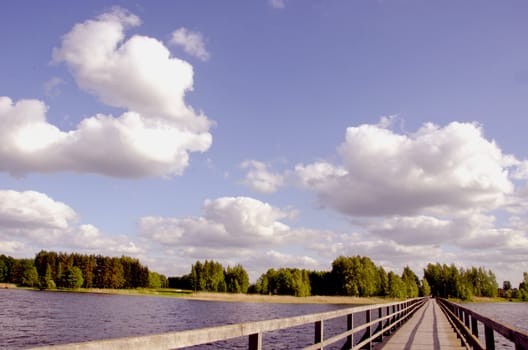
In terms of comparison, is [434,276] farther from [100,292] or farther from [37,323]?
[37,323]

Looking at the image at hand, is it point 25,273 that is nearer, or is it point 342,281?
point 342,281

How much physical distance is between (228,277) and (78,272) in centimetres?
4754

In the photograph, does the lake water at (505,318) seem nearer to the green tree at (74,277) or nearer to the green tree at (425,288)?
the green tree at (425,288)

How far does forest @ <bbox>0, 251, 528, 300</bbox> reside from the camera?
12456cm

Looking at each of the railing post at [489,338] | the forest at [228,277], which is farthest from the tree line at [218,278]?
the railing post at [489,338]

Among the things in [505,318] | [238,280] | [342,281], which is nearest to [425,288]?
[342,281]

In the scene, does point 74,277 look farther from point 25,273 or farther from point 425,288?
point 425,288

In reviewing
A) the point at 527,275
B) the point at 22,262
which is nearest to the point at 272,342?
the point at 22,262

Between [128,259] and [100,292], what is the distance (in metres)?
23.4

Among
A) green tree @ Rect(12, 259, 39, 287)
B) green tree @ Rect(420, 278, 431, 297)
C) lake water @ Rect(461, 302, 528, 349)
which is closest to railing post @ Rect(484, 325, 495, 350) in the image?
lake water @ Rect(461, 302, 528, 349)

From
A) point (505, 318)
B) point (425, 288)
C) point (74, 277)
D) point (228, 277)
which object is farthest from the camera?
point (425, 288)

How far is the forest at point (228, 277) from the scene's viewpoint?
124562mm

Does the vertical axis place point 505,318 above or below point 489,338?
below

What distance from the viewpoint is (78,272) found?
129m
